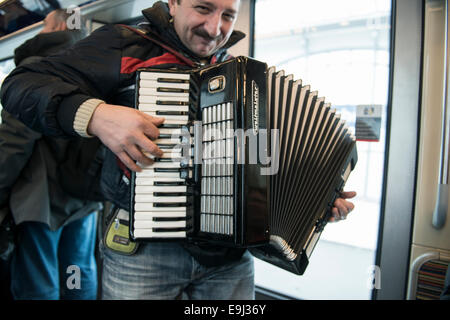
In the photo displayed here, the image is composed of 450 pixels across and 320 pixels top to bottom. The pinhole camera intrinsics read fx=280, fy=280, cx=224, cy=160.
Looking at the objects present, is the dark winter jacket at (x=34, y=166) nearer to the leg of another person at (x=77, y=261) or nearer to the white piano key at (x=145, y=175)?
the leg of another person at (x=77, y=261)

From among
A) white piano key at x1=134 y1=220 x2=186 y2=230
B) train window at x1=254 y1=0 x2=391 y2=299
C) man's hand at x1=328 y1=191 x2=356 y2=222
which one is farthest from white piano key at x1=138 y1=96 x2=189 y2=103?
train window at x1=254 y1=0 x2=391 y2=299

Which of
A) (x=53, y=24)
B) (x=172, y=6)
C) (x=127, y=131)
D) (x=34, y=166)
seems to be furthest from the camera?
(x=53, y=24)

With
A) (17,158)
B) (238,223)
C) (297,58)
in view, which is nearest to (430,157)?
(297,58)

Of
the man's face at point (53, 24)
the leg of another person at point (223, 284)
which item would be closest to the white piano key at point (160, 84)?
→ the leg of another person at point (223, 284)

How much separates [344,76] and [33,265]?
2071 millimetres

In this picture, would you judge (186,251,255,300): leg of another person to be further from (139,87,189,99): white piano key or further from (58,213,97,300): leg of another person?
(58,213,97,300): leg of another person

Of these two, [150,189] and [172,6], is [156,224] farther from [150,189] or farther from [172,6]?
[172,6]

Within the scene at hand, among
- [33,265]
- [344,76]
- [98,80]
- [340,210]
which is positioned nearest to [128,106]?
[98,80]

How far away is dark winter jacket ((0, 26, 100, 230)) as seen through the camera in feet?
4.48

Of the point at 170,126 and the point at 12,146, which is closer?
the point at 170,126

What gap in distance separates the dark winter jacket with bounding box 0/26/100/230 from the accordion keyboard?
873mm

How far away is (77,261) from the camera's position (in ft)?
5.86

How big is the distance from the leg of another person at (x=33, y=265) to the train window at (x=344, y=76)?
4.67ft

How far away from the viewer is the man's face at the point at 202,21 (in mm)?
973
